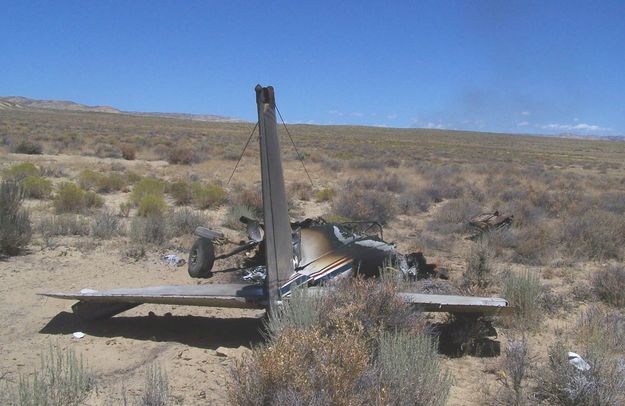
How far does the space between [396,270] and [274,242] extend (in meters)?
2.09

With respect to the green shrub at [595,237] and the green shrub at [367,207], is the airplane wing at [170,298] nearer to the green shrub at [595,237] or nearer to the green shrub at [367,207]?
the green shrub at [595,237]

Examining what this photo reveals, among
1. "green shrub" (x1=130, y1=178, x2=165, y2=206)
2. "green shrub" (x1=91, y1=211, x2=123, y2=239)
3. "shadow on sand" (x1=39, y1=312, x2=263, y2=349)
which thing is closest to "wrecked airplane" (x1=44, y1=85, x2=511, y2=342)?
"shadow on sand" (x1=39, y1=312, x2=263, y2=349)

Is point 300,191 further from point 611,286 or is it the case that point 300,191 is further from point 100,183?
point 611,286

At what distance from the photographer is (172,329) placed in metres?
6.71

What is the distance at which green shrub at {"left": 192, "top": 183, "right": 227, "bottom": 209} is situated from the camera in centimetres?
1542

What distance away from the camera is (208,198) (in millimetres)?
15508

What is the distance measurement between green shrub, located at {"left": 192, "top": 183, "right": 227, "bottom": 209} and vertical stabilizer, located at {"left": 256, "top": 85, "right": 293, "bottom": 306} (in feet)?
33.2

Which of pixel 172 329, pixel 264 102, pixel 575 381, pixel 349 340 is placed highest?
pixel 264 102

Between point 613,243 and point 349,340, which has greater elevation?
point 349,340

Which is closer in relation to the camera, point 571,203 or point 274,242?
point 274,242

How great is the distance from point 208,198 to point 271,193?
10.3m

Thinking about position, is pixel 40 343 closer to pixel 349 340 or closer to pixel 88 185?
pixel 349 340

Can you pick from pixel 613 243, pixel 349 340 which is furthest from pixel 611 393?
pixel 613 243

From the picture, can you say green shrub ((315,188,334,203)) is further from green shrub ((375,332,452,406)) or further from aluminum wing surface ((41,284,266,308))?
green shrub ((375,332,452,406))
